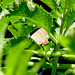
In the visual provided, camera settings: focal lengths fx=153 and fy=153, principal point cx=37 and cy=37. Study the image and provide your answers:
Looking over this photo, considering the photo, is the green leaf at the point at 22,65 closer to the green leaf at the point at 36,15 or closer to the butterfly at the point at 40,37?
the green leaf at the point at 36,15

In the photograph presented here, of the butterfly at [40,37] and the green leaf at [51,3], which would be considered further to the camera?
the butterfly at [40,37]

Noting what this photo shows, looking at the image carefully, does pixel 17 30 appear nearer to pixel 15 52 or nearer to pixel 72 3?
pixel 72 3

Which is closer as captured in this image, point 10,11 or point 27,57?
point 27,57

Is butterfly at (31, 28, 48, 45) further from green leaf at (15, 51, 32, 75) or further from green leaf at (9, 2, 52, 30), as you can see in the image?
green leaf at (15, 51, 32, 75)

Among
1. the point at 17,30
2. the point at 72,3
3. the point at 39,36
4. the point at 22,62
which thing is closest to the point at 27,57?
the point at 22,62

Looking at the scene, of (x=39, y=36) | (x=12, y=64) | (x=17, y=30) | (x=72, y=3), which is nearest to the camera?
(x=12, y=64)

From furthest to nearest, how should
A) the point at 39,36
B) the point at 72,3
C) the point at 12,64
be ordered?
the point at 39,36 → the point at 72,3 → the point at 12,64

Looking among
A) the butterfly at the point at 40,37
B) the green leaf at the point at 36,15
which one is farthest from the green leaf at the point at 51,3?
the butterfly at the point at 40,37

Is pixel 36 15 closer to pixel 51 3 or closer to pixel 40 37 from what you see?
pixel 51 3

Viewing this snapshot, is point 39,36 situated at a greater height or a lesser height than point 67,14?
lesser
